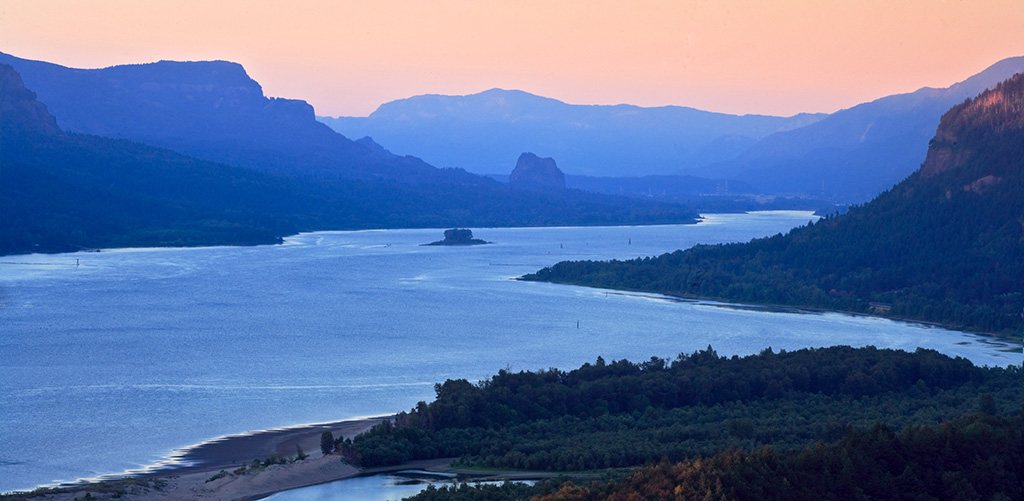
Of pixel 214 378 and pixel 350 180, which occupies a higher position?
pixel 350 180

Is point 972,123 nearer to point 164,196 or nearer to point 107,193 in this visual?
point 107,193

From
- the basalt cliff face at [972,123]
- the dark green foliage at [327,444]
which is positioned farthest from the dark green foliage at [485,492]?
the basalt cliff face at [972,123]

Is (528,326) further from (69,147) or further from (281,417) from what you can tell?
(69,147)

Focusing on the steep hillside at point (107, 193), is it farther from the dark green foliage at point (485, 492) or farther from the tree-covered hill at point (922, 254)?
the dark green foliage at point (485, 492)

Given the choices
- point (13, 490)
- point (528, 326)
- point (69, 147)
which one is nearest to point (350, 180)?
point (69, 147)

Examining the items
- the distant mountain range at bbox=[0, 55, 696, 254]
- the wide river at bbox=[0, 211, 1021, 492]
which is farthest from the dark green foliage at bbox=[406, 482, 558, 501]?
the distant mountain range at bbox=[0, 55, 696, 254]

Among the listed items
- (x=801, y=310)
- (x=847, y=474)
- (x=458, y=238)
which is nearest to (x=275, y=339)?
(x=801, y=310)

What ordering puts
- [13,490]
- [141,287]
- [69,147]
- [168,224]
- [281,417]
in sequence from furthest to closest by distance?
[69,147], [168,224], [141,287], [281,417], [13,490]
